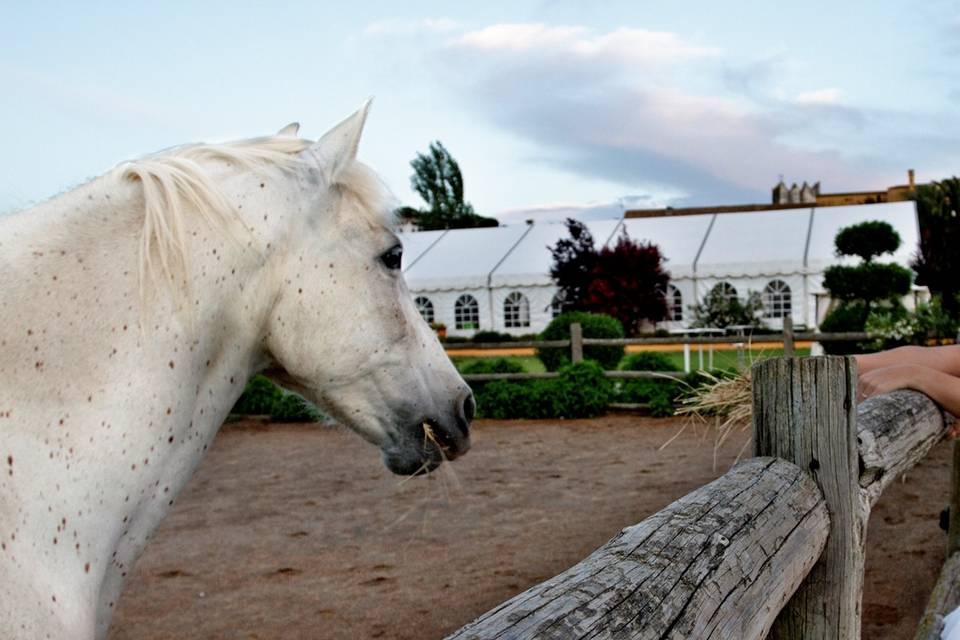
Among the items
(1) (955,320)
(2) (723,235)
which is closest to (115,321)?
(1) (955,320)

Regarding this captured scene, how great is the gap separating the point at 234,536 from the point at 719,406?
5.02 metres

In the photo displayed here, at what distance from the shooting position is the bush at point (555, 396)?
493 inches

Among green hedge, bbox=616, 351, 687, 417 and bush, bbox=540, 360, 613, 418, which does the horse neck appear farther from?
bush, bbox=540, 360, 613, 418

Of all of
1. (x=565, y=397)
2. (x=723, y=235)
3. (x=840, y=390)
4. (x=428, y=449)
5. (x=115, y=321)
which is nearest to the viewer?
(x=115, y=321)

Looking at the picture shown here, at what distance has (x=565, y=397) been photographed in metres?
12.6

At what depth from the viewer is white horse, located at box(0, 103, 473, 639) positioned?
1396mm

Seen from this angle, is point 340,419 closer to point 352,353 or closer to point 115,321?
point 352,353

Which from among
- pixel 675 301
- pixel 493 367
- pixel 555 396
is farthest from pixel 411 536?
pixel 675 301

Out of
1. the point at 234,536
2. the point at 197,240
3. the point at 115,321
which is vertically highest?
the point at 197,240

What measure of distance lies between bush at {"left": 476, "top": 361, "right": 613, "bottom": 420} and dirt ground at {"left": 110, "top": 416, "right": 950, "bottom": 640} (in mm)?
1828

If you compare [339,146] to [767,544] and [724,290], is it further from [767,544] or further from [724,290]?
[724,290]

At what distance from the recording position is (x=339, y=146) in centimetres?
182

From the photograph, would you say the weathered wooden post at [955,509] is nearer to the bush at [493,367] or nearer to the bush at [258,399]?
the bush at [493,367]

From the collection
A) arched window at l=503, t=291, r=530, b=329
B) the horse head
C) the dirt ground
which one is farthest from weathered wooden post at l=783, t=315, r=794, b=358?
arched window at l=503, t=291, r=530, b=329
